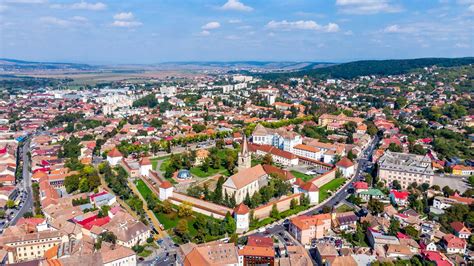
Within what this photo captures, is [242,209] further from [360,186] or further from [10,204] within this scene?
[10,204]

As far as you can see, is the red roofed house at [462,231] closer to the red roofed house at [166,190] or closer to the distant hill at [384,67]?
the red roofed house at [166,190]

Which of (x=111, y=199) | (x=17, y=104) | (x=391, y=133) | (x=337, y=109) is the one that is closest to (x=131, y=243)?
(x=111, y=199)

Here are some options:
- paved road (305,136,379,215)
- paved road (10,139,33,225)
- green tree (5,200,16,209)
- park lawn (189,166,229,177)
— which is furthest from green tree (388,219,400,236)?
green tree (5,200,16,209)

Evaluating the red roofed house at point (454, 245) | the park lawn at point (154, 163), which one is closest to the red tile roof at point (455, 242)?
the red roofed house at point (454, 245)

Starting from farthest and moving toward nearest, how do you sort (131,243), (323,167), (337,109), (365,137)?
(337,109) → (365,137) → (323,167) → (131,243)

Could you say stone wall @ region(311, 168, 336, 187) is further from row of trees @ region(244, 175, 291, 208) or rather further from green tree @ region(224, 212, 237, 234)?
green tree @ region(224, 212, 237, 234)

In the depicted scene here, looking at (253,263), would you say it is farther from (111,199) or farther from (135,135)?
(135,135)
